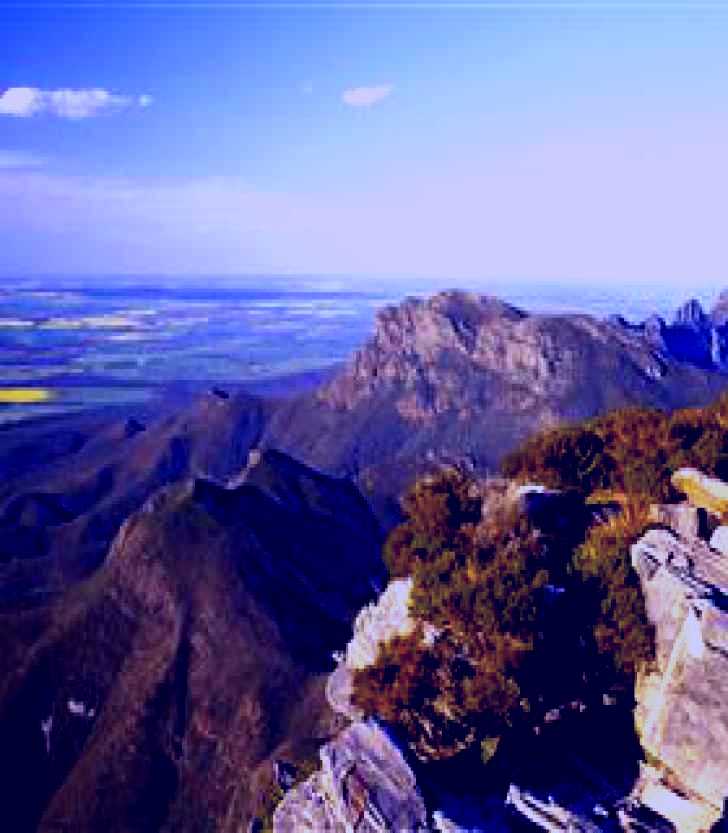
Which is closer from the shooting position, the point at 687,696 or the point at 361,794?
the point at 361,794

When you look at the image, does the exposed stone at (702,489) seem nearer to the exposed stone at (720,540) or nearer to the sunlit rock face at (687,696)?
the exposed stone at (720,540)

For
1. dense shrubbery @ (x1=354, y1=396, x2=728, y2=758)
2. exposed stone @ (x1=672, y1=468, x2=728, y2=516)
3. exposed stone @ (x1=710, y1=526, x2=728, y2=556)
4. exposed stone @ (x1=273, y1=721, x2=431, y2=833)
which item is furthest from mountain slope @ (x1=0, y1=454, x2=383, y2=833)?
exposed stone @ (x1=710, y1=526, x2=728, y2=556)

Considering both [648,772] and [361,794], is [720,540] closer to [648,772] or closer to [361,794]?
[648,772]

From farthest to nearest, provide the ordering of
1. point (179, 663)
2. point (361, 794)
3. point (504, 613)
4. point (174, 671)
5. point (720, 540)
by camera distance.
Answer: point (179, 663) → point (174, 671) → point (720, 540) → point (504, 613) → point (361, 794)

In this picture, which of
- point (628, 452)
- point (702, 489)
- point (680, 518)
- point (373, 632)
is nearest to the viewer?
point (680, 518)

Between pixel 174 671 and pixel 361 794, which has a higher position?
pixel 361 794

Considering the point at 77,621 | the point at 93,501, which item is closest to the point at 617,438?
the point at 77,621

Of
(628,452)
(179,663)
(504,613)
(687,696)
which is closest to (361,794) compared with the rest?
(504,613)

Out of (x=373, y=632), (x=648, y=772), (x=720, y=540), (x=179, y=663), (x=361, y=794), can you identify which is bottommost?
(x=179, y=663)
